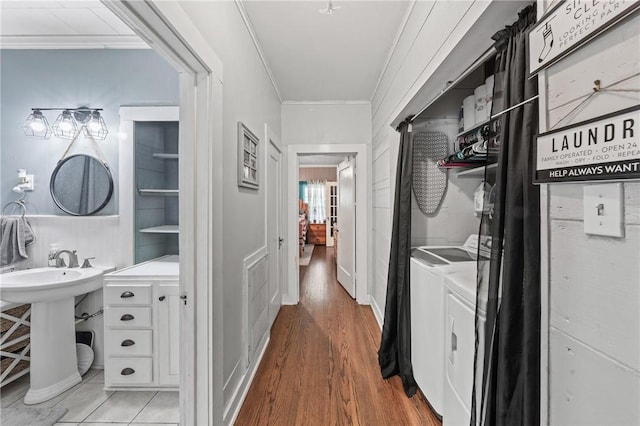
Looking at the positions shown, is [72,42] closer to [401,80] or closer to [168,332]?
[168,332]

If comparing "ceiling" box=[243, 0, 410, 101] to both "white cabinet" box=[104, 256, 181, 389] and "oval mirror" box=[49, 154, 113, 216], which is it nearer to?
"oval mirror" box=[49, 154, 113, 216]

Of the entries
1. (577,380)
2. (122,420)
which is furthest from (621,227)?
(122,420)

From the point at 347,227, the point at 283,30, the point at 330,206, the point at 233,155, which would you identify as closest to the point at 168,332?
the point at 233,155

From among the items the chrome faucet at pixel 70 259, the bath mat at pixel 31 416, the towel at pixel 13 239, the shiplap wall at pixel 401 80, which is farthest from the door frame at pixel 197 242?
the towel at pixel 13 239

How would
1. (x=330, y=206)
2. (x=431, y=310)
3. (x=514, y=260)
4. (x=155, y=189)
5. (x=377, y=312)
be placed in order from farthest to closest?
1. (x=330, y=206)
2. (x=377, y=312)
3. (x=155, y=189)
4. (x=431, y=310)
5. (x=514, y=260)

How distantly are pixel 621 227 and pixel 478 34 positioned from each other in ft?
3.22

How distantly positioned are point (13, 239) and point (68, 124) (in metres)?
1.01

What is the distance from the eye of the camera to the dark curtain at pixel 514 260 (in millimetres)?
→ 823

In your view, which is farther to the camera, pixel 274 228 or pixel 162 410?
pixel 274 228

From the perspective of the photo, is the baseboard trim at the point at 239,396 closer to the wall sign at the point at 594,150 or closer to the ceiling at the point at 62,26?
the wall sign at the point at 594,150

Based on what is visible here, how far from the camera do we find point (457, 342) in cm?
139

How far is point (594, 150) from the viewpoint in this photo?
614mm

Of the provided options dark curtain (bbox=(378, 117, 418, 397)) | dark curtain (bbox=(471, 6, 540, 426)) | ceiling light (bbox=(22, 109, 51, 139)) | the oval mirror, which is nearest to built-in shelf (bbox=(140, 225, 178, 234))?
the oval mirror

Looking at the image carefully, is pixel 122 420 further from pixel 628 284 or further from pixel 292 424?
pixel 628 284
